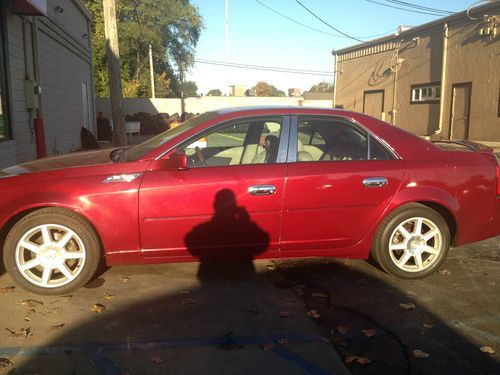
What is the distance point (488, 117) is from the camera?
1977 cm

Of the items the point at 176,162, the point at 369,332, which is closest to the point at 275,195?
the point at 176,162

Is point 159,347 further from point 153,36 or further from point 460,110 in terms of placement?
point 153,36

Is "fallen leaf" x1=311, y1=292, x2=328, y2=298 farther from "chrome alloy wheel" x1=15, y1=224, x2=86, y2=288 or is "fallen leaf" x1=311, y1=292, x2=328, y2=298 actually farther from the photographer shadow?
"chrome alloy wheel" x1=15, y1=224, x2=86, y2=288

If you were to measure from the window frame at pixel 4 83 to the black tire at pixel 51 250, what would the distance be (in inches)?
196

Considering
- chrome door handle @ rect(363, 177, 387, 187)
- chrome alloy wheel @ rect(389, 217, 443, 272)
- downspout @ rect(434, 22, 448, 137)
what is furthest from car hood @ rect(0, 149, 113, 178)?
downspout @ rect(434, 22, 448, 137)

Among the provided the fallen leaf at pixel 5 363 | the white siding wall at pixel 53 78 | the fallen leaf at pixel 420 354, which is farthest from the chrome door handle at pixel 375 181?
the white siding wall at pixel 53 78

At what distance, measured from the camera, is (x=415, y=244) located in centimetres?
451

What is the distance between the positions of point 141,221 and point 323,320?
5.61 feet

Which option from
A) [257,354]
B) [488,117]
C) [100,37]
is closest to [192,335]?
[257,354]

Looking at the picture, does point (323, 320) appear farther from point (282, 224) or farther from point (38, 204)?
point (38, 204)

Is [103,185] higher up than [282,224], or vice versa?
[103,185]

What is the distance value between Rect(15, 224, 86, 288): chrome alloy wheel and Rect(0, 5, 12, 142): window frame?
5.00m

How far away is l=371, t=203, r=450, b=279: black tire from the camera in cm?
445

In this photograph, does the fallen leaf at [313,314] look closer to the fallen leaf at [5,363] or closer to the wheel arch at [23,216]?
the wheel arch at [23,216]
